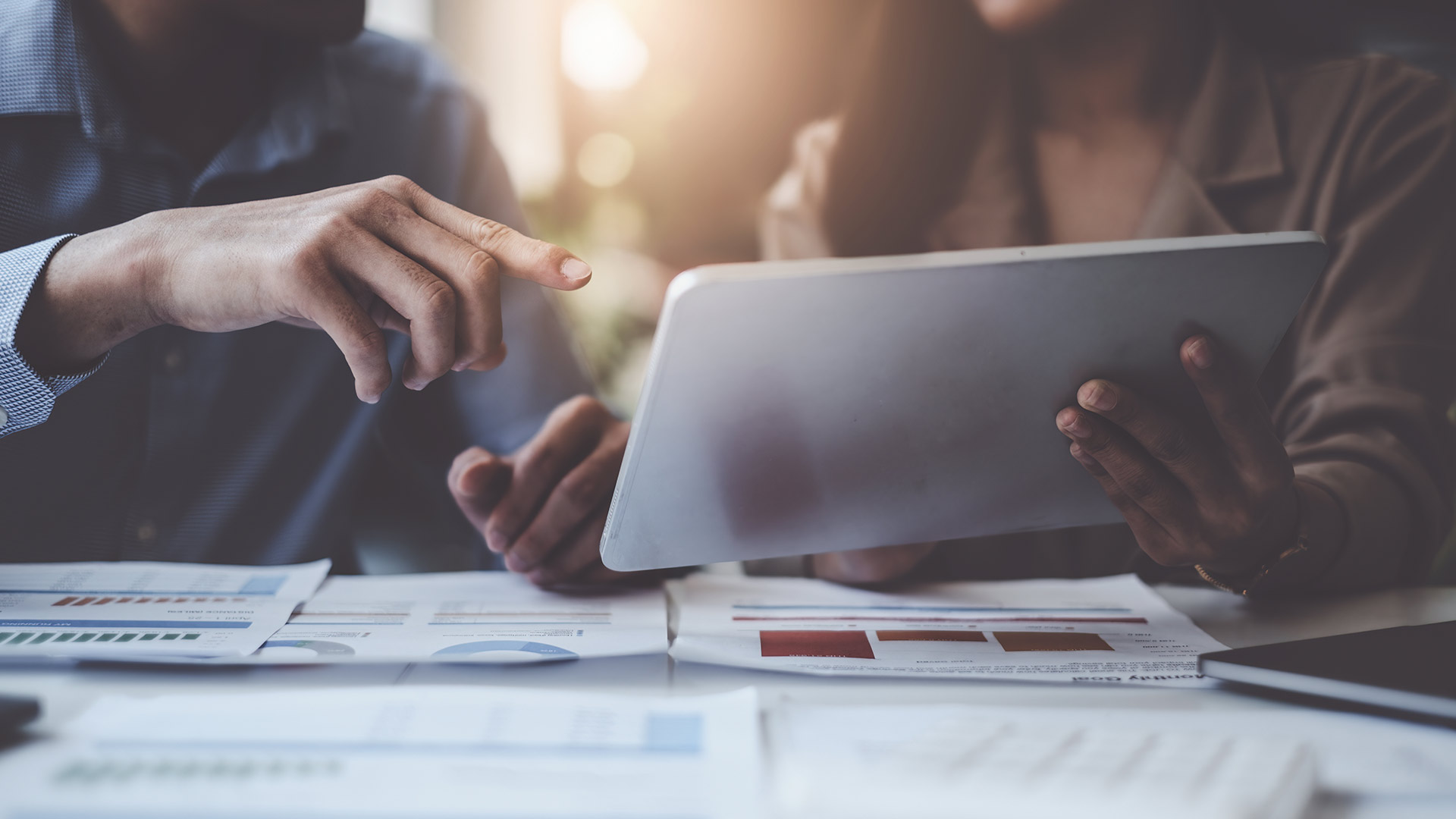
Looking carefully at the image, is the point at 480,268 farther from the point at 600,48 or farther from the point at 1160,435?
the point at 600,48

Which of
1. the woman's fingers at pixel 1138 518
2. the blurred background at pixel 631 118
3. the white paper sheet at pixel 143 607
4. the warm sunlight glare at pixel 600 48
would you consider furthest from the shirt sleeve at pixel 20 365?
the warm sunlight glare at pixel 600 48

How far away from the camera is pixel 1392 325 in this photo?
935 mm

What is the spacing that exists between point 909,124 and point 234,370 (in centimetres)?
94

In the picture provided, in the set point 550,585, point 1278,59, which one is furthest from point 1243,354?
point 1278,59

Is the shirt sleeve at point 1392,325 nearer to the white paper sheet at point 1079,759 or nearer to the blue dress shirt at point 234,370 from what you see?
the white paper sheet at point 1079,759

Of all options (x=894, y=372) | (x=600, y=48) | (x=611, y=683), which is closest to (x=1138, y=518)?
(x=894, y=372)

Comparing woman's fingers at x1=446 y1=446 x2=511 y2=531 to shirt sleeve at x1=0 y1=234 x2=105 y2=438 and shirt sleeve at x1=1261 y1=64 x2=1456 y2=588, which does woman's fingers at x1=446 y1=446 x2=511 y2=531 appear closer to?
shirt sleeve at x1=0 y1=234 x2=105 y2=438

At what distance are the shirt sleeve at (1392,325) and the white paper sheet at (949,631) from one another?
0.40 meters

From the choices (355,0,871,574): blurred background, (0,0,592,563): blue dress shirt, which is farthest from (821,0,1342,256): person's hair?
(0,0,592,563): blue dress shirt

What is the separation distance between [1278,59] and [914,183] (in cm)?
47

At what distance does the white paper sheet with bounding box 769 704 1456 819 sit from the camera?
0.88ft

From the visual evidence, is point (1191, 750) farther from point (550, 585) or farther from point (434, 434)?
point (434, 434)

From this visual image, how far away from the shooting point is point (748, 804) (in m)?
0.28

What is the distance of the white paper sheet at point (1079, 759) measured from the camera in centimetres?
27
